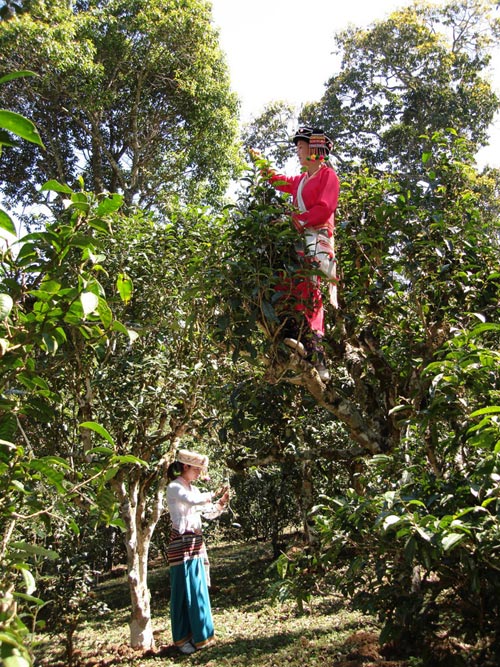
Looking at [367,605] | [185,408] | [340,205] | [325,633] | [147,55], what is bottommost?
[325,633]

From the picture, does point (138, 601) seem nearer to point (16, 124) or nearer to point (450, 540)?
point (450, 540)

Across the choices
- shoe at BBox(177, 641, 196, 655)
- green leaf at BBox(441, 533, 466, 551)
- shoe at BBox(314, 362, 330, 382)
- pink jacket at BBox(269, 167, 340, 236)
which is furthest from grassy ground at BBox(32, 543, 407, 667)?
pink jacket at BBox(269, 167, 340, 236)

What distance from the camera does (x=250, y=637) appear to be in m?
5.18

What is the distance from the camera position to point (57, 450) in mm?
5301

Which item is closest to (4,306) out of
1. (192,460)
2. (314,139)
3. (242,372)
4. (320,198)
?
(320,198)

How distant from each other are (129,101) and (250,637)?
990 centimetres

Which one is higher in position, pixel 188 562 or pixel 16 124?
pixel 16 124

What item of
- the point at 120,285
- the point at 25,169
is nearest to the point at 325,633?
the point at 120,285

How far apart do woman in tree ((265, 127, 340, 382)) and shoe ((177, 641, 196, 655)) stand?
3.00 m

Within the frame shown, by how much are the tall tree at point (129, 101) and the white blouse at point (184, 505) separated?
653cm

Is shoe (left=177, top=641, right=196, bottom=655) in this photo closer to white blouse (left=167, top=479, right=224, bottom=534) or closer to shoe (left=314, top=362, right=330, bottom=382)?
white blouse (left=167, top=479, right=224, bottom=534)

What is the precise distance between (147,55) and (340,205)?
28.6ft

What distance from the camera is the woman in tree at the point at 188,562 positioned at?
16.6 ft

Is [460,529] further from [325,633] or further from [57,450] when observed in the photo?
[57,450]
